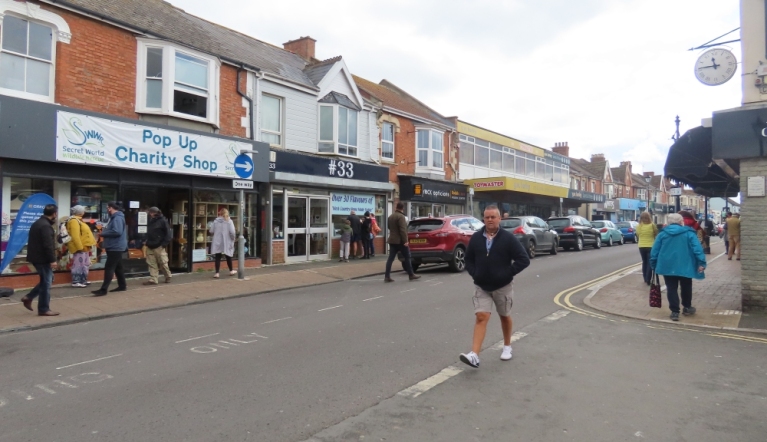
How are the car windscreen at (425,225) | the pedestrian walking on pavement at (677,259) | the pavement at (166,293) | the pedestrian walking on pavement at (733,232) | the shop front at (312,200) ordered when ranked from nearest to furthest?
the pedestrian walking on pavement at (677,259) → the pavement at (166,293) → the car windscreen at (425,225) → the shop front at (312,200) → the pedestrian walking on pavement at (733,232)

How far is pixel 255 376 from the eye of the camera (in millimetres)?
5086

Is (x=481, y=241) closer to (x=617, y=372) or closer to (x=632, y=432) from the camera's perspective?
(x=617, y=372)

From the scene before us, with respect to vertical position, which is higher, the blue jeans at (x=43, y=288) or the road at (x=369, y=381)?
the blue jeans at (x=43, y=288)

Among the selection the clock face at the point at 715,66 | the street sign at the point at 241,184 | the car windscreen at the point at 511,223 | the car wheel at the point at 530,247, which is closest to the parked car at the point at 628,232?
the car wheel at the point at 530,247

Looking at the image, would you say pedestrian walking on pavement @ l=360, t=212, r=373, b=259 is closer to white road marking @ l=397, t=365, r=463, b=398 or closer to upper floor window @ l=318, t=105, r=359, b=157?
upper floor window @ l=318, t=105, r=359, b=157

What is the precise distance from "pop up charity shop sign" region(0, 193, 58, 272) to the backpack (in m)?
0.48

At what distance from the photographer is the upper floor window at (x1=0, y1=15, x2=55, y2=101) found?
10242mm

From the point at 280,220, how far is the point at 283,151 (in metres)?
2.17

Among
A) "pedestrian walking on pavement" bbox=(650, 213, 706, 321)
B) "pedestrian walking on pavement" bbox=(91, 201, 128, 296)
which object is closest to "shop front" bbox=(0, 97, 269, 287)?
"pedestrian walking on pavement" bbox=(91, 201, 128, 296)

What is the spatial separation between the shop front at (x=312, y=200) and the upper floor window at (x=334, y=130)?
46 cm

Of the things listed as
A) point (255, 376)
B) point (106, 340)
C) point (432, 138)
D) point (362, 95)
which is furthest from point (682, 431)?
point (432, 138)

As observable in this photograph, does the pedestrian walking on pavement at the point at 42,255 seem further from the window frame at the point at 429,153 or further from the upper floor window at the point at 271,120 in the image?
the window frame at the point at 429,153

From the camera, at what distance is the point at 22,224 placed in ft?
34.0

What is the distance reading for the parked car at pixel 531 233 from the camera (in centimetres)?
1830
